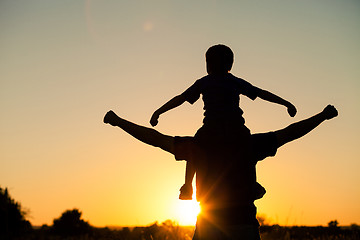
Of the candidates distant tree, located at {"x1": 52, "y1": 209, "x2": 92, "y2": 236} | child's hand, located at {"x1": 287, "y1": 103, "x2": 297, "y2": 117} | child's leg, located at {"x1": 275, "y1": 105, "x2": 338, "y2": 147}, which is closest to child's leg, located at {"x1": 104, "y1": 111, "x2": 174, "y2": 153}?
child's leg, located at {"x1": 275, "y1": 105, "x2": 338, "y2": 147}

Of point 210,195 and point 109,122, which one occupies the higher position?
point 109,122

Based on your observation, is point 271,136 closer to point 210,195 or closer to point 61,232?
point 210,195

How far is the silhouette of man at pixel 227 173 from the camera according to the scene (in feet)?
14.3

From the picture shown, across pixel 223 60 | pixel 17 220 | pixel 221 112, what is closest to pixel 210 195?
pixel 221 112

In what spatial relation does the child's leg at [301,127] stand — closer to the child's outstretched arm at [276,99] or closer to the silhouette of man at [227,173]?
the silhouette of man at [227,173]

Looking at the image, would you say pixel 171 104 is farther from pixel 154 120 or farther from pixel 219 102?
pixel 219 102

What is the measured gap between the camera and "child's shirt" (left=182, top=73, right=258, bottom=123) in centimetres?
469

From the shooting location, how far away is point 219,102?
4727 mm

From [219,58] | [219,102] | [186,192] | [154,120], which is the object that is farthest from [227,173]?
[219,58]

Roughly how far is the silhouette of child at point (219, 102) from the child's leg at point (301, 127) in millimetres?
289

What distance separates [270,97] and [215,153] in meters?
0.99

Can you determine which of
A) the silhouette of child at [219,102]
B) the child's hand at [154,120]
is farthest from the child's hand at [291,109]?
the child's hand at [154,120]

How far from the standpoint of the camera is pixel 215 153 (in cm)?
454

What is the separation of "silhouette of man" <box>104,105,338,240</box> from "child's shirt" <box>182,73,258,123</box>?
0.35 metres
